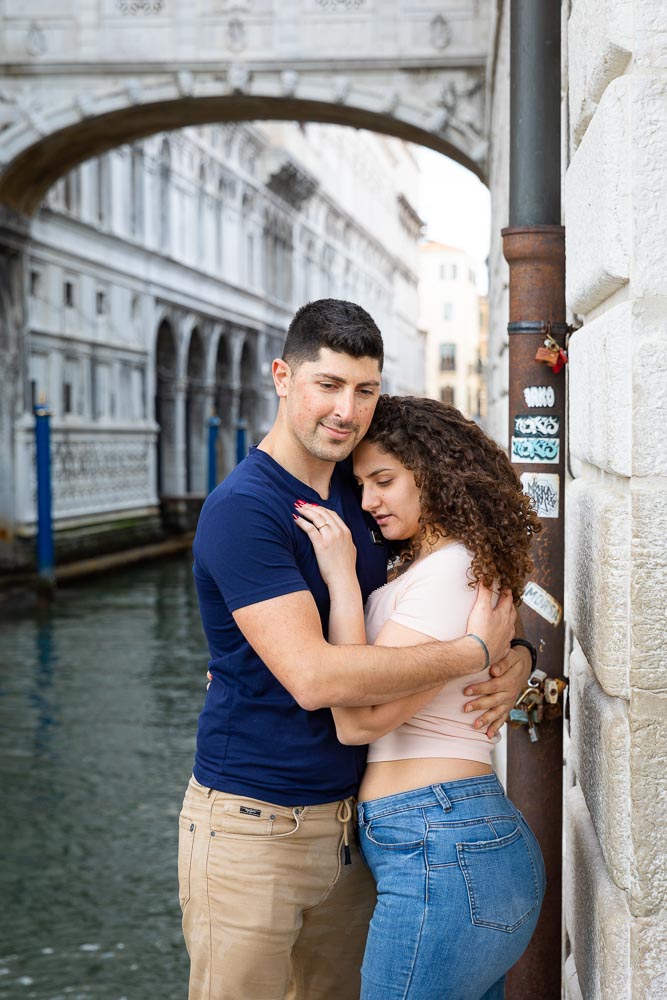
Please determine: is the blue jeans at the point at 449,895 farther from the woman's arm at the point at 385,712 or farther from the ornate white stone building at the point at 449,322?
the ornate white stone building at the point at 449,322

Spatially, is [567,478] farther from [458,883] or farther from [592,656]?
[458,883]

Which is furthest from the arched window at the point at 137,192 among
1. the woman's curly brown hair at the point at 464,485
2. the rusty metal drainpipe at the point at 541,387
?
the woman's curly brown hair at the point at 464,485

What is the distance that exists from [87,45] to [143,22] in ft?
2.02

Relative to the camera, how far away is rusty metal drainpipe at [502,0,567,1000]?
242cm

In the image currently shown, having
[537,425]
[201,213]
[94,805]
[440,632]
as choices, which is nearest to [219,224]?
[201,213]

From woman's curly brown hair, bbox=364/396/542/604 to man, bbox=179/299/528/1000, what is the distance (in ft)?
0.17

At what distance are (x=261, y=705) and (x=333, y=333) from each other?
60 cm

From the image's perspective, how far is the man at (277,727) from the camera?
6.50 ft

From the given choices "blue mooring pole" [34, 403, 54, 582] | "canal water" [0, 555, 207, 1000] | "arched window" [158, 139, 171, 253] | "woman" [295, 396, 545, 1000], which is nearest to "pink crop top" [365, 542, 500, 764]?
"woman" [295, 396, 545, 1000]

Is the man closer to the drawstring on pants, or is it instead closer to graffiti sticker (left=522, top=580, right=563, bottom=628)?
the drawstring on pants

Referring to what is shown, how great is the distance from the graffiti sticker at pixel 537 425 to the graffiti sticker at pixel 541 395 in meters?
0.03

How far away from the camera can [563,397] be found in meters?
2.46

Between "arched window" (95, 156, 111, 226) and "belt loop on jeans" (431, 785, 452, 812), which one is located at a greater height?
"arched window" (95, 156, 111, 226)

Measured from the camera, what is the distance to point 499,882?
6.09 ft
